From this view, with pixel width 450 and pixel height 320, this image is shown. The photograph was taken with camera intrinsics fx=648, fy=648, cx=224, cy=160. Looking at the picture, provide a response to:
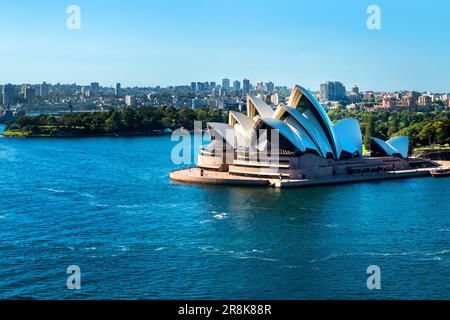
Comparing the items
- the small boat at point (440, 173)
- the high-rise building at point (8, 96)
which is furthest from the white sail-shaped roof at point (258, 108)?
the high-rise building at point (8, 96)

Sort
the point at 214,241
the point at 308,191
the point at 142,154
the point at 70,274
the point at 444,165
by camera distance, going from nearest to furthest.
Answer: the point at 70,274, the point at 214,241, the point at 308,191, the point at 444,165, the point at 142,154

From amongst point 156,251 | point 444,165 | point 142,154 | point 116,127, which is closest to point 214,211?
point 156,251

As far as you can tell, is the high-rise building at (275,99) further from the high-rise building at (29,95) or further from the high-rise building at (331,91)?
the high-rise building at (29,95)

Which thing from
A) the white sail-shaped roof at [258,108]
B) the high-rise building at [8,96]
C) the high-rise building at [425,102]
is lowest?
the white sail-shaped roof at [258,108]

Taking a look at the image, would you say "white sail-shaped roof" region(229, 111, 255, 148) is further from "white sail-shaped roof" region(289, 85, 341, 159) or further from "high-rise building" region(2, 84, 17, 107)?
"high-rise building" region(2, 84, 17, 107)

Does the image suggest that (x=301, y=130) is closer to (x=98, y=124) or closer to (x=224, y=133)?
(x=224, y=133)

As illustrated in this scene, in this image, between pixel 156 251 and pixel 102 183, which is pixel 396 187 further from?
pixel 156 251
